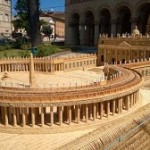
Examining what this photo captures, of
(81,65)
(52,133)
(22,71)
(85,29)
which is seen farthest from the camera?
(85,29)

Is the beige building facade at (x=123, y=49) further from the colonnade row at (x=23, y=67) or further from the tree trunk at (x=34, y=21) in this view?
the tree trunk at (x=34, y=21)

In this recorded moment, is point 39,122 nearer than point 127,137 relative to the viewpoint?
No

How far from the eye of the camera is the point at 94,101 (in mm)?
15656

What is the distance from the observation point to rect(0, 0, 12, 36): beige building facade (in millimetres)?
71919

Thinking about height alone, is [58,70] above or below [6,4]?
below

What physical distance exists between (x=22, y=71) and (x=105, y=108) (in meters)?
20.3

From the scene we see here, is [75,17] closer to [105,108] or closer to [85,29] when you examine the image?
[85,29]

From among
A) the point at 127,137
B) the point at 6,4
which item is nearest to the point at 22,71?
the point at 127,137

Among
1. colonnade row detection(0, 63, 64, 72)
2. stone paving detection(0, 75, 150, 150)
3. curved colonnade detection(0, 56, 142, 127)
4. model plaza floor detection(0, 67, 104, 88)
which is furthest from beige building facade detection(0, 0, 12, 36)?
stone paving detection(0, 75, 150, 150)

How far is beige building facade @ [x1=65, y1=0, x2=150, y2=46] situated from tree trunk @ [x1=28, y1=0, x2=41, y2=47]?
44.8 ft

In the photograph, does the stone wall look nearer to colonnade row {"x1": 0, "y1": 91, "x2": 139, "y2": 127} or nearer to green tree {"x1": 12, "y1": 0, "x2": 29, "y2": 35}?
colonnade row {"x1": 0, "y1": 91, "x2": 139, "y2": 127}

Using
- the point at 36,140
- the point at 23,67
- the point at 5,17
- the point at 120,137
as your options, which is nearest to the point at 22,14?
the point at 5,17

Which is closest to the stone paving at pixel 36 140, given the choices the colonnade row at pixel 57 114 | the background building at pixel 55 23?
the colonnade row at pixel 57 114

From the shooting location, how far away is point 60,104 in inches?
589
